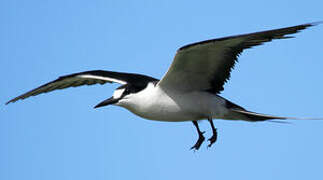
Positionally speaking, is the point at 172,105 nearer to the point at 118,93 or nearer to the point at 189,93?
the point at 189,93

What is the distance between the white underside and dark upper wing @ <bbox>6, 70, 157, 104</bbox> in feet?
1.05

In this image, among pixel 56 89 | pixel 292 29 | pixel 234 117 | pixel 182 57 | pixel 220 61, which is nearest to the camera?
pixel 292 29

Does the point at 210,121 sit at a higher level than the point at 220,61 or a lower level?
lower

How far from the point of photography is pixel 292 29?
20.1ft

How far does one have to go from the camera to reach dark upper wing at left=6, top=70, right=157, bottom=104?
8023 mm

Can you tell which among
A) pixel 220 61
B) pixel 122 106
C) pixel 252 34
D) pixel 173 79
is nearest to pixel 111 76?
pixel 122 106

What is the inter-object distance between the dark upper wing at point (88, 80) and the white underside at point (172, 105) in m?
0.32

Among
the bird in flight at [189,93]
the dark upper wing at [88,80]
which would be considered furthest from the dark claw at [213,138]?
the dark upper wing at [88,80]

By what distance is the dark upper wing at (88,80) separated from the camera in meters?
8.02

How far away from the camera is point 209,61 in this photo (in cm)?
712

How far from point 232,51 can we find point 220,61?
29 centimetres

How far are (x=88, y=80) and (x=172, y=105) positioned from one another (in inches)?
93.4

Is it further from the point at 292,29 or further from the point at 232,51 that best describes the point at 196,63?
the point at 292,29

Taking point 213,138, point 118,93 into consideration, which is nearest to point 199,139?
point 213,138
